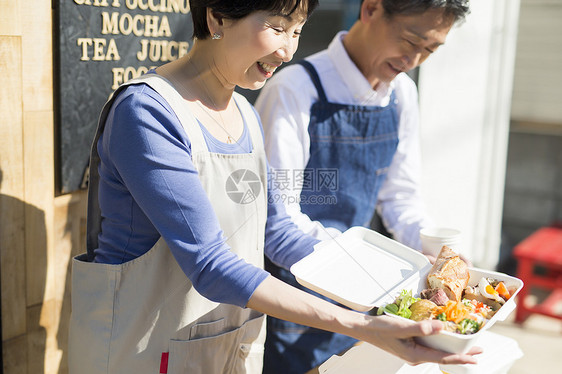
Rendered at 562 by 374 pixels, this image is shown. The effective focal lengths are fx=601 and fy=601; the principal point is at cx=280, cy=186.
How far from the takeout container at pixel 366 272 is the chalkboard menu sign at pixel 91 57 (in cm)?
77

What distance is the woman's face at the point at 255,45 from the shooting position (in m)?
1.29

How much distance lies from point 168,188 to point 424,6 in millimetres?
1050

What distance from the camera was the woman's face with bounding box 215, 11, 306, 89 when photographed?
129 cm

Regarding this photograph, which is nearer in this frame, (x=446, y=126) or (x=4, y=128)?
(x=4, y=128)

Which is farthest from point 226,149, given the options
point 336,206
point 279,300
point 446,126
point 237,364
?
point 446,126

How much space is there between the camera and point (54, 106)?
66.8 inches

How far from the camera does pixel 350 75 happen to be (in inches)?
77.9

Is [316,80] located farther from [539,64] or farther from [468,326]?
[539,64]

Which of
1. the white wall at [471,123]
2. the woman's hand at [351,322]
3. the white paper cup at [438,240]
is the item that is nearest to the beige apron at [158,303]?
the woman's hand at [351,322]

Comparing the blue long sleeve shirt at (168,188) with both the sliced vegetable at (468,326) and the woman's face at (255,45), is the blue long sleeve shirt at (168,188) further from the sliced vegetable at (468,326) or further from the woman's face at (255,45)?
the sliced vegetable at (468,326)

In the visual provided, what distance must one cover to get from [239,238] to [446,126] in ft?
8.63

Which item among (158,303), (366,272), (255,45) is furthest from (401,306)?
(255,45)

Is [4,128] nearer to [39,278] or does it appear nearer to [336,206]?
[39,278]

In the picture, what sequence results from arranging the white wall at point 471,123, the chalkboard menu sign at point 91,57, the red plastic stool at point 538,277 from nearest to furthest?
the chalkboard menu sign at point 91,57
the white wall at point 471,123
the red plastic stool at point 538,277
